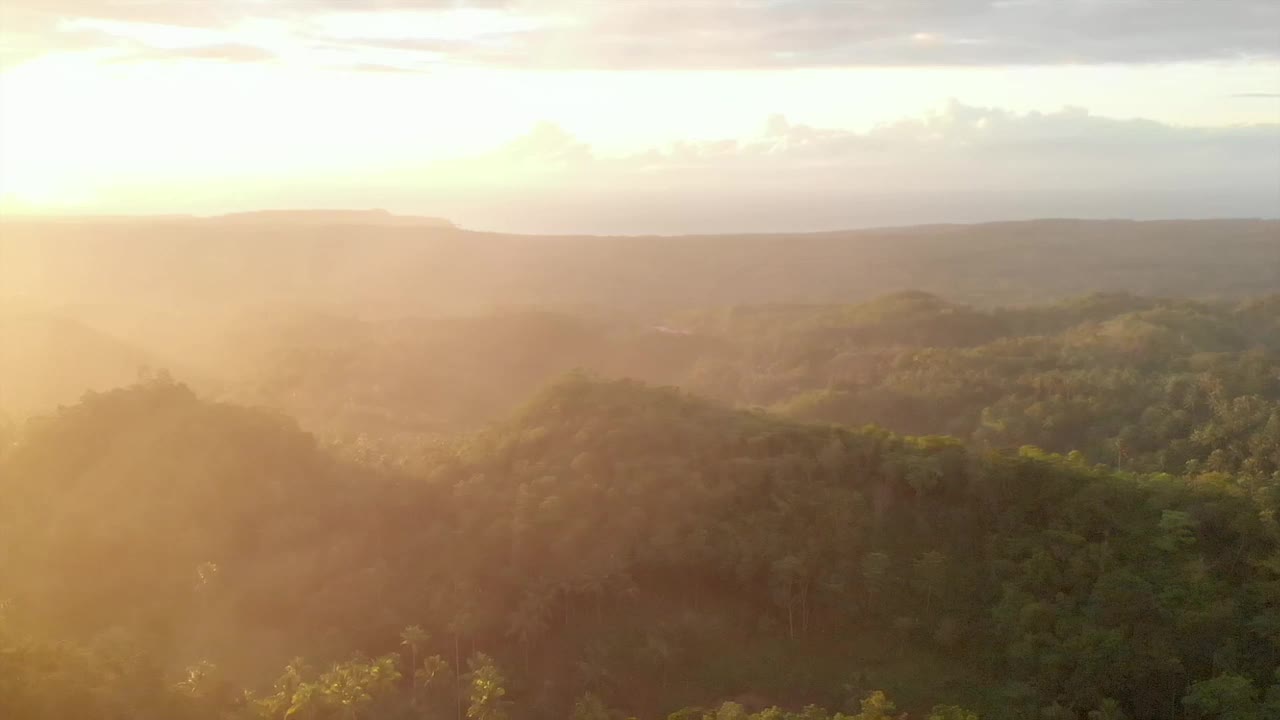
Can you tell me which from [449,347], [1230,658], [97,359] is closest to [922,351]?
[449,347]

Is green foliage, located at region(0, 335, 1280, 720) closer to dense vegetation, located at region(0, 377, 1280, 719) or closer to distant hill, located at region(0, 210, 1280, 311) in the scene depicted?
dense vegetation, located at region(0, 377, 1280, 719)

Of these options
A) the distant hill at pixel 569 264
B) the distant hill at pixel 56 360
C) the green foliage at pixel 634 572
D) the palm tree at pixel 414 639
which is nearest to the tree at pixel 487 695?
the green foliage at pixel 634 572

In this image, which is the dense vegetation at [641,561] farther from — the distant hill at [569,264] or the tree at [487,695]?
the distant hill at [569,264]

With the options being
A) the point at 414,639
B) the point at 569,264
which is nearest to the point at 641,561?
the point at 414,639

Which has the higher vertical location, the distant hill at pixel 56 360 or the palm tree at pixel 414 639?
the distant hill at pixel 56 360

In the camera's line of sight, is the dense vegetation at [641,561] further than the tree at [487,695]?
Yes

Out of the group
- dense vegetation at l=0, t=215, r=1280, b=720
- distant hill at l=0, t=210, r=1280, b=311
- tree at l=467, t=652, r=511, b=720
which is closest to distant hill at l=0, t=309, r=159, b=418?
dense vegetation at l=0, t=215, r=1280, b=720

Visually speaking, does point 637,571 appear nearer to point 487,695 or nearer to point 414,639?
point 414,639

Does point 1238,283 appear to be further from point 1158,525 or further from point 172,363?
point 172,363

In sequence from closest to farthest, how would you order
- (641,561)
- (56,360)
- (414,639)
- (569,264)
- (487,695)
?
1. (487,695)
2. (414,639)
3. (641,561)
4. (56,360)
5. (569,264)
